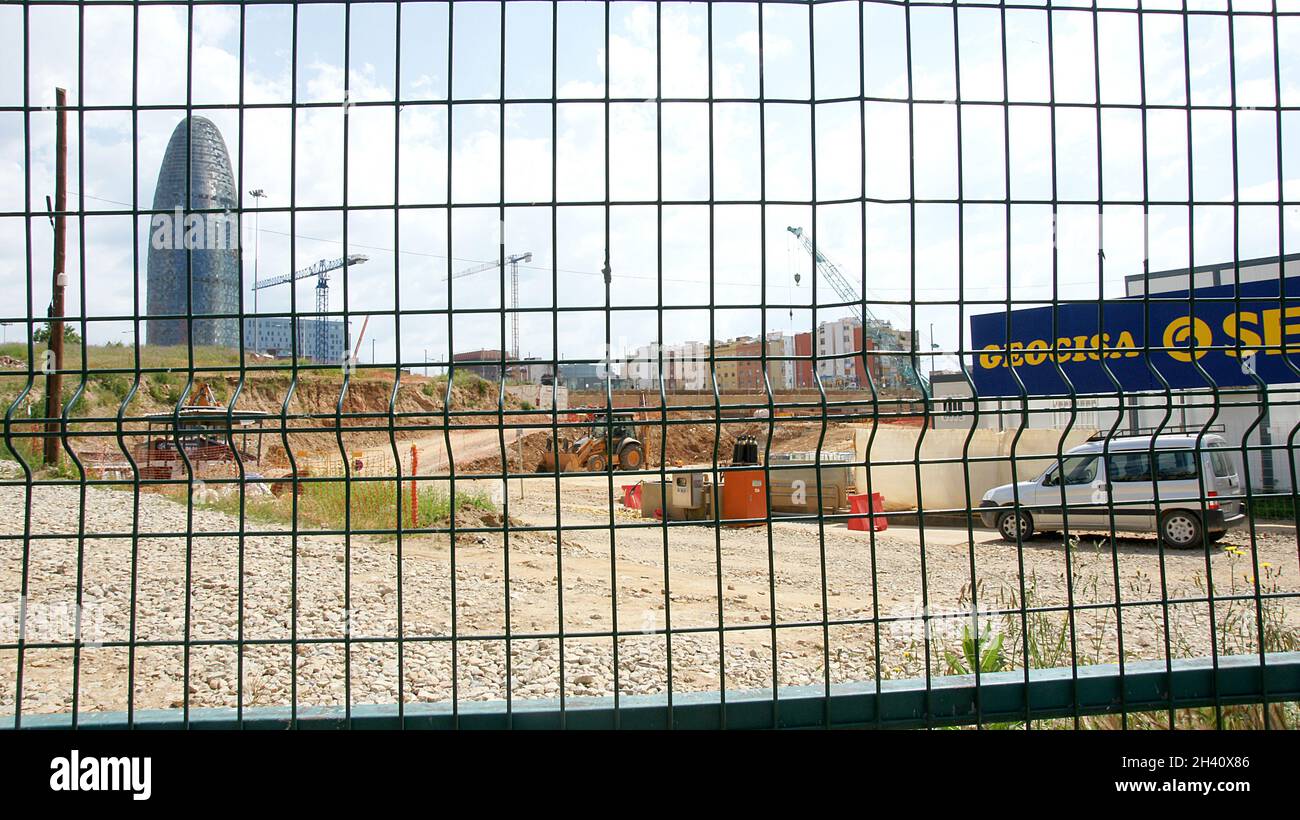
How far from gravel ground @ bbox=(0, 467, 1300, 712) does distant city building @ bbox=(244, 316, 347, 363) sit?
659 millimetres

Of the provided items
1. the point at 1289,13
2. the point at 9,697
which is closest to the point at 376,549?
the point at 9,697

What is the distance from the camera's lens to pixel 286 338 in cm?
279

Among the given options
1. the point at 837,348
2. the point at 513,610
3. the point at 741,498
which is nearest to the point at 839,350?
the point at 837,348

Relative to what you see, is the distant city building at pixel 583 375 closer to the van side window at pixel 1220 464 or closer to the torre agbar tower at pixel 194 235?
the torre agbar tower at pixel 194 235

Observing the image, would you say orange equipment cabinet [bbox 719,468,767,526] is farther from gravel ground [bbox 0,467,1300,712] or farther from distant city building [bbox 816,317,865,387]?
distant city building [bbox 816,317,865,387]

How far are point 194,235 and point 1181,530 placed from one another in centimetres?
1375

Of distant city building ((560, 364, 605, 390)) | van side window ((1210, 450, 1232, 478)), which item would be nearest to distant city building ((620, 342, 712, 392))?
distant city building ((560, 364, 605, 390))

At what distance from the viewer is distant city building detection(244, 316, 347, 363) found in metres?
2.74

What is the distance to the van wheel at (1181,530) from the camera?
39.2 ft

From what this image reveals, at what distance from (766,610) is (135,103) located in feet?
24.8

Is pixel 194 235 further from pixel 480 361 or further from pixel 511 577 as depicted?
pixel 511 577
